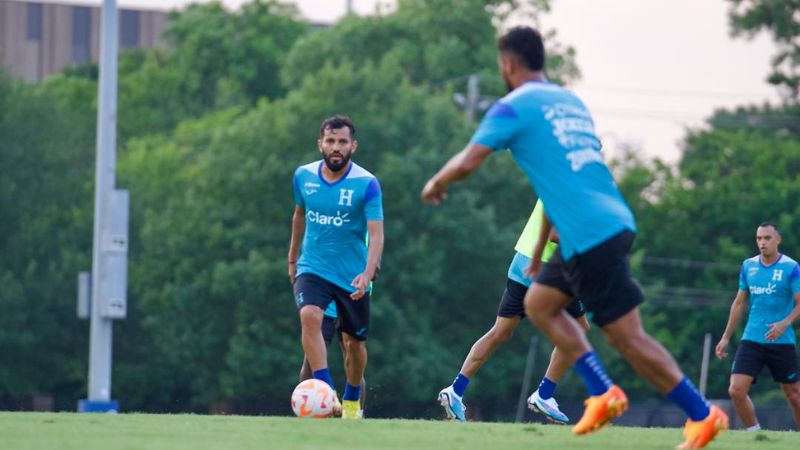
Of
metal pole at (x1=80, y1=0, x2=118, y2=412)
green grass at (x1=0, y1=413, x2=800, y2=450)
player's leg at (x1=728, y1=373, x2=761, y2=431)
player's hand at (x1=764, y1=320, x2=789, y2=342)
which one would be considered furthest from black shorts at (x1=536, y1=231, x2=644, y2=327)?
metal pole at (x1=80, y1=0, x2=118, y2=412)

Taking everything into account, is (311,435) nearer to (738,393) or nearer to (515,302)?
(515,302)

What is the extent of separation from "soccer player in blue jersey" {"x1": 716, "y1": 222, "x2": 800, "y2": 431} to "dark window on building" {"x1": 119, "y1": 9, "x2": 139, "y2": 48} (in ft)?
262

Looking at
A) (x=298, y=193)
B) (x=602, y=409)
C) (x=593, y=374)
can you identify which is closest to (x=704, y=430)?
(x=602, y=409)

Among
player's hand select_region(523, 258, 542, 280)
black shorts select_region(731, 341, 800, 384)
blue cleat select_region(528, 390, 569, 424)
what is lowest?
black shorts select_region(731, 341, 800, 384)

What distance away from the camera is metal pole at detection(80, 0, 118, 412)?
3089 centimetres

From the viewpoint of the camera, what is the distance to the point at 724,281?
220ft

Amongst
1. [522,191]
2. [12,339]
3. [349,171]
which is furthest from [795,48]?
[349,171]

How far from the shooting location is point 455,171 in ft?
32.0

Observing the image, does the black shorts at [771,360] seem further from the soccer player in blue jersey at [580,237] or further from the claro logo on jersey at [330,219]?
the soccer player in blue jersey at [580,237]

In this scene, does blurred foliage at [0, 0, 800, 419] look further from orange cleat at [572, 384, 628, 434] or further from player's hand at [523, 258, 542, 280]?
orange cleat at [572, 384, 628, 434]

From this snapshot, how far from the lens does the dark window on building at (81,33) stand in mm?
95562

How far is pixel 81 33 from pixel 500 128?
88531mm

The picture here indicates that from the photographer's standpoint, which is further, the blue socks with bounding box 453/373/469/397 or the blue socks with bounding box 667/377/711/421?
the blue socks with bounding box 453/373/469/397

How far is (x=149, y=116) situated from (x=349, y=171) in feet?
180
